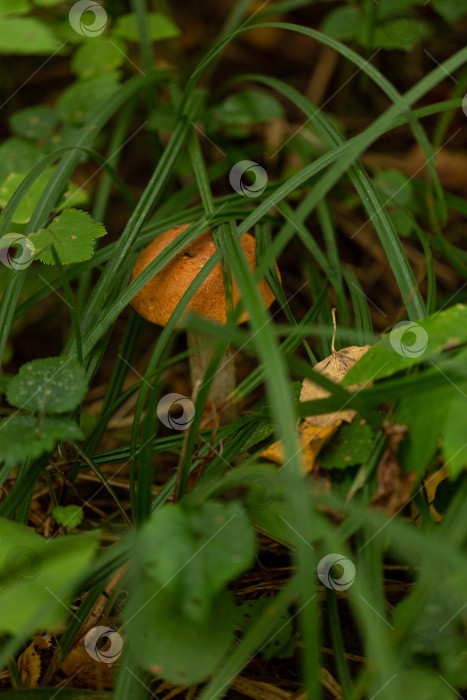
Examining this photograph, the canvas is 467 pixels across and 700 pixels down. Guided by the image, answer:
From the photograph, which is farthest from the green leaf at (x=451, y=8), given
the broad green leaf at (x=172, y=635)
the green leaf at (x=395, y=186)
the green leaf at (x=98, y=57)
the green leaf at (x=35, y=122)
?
the broad green leaf at (x=172, y=635)

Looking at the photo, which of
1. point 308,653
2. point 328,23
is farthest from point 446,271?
point 308,653

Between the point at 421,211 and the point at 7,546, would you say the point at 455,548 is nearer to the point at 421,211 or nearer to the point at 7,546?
the point at 7,546

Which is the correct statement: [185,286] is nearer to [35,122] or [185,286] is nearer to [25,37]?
[35,122]

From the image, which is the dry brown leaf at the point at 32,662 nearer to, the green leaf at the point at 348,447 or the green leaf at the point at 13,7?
the green leaf at the point at 348,447

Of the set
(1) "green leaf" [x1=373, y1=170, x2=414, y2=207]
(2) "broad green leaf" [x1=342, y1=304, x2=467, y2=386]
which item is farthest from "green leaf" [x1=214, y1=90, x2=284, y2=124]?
(2) "broad green leaf" [x1=342, y1=304, x2=467, y2=386]

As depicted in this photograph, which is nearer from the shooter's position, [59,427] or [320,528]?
[320,528]

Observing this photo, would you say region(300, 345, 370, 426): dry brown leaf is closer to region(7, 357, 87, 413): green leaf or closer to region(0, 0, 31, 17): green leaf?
region(7, 357, 87, 413): green leaf

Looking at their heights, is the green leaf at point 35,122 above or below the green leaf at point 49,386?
above
